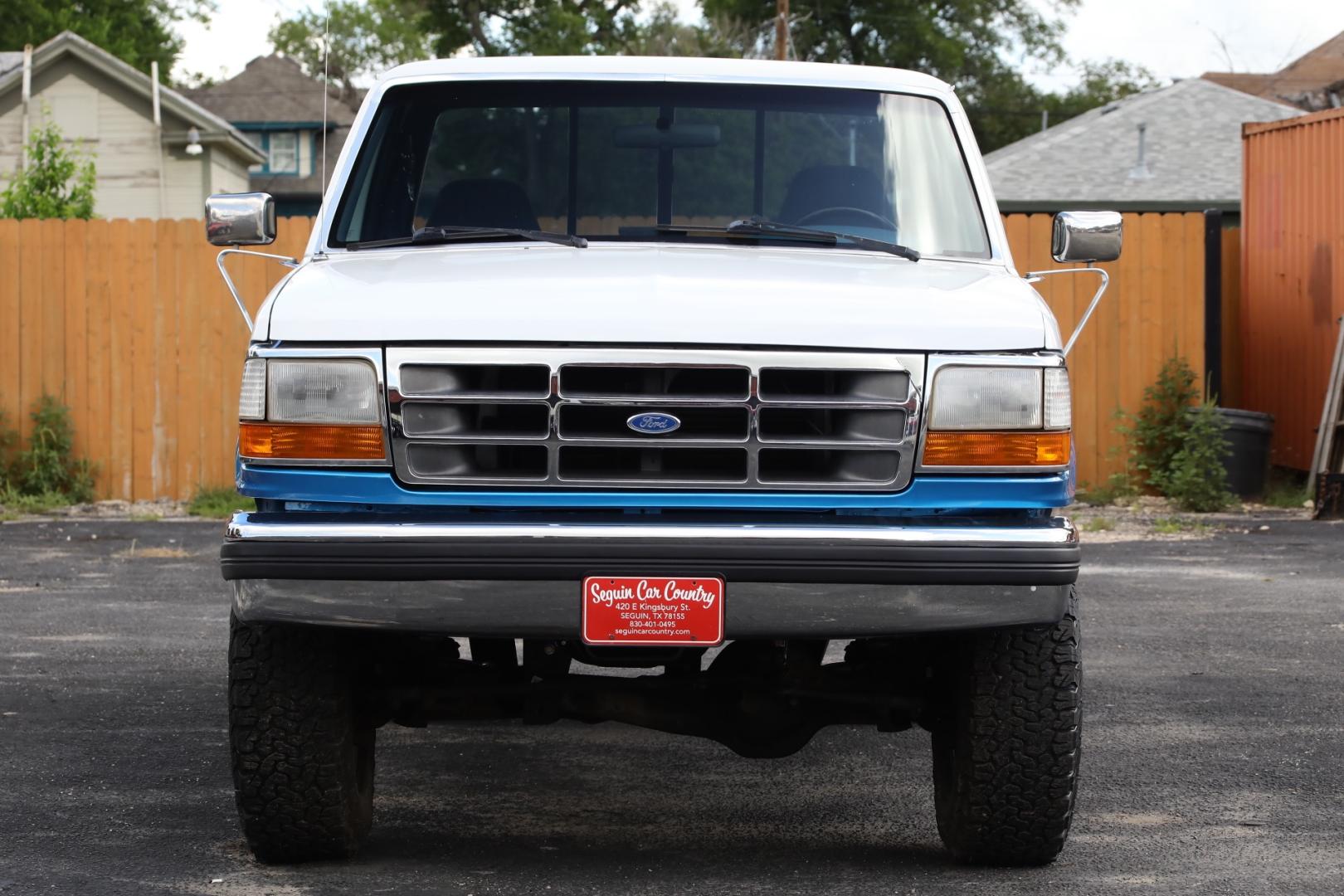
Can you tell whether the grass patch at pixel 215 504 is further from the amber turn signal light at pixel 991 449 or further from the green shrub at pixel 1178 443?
the amber turn signal light at pixel 991 449

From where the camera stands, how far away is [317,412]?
405cm

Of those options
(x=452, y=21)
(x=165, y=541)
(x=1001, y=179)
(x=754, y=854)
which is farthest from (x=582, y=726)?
(x=452, y=21)

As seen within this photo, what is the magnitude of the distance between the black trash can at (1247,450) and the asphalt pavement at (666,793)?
529cm

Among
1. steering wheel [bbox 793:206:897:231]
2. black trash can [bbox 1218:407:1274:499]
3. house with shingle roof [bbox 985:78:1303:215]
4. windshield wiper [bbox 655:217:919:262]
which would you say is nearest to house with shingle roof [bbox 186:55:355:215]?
house with shingle roof [bbox 985:78:1303:215]

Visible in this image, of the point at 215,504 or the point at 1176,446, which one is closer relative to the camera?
the point at 215,504

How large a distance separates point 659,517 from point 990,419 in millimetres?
778

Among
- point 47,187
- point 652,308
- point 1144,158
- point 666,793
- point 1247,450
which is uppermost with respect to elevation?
point 1144,158

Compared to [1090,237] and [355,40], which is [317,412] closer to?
[1090,237]

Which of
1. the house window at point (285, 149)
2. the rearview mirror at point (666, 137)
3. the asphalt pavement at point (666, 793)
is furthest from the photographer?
the house window at point (285, 149)

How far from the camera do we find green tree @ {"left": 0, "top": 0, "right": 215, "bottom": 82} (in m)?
49.6

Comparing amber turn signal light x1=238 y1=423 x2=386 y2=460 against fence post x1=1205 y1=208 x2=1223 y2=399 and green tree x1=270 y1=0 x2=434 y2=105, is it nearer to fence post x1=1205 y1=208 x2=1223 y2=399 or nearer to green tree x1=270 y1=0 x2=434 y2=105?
fence post x1=1205 y1=208 x2=1223 y2=399

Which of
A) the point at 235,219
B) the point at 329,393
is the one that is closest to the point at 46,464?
the point at 235,219

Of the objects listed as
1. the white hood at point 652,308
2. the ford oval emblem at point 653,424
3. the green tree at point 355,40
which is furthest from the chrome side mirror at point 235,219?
the green tree at point 355,40

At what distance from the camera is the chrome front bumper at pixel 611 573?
12.8 feet
